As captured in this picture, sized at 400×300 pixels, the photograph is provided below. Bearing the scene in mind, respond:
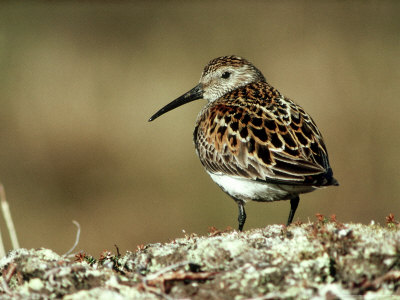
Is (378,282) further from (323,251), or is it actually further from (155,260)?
(155,260)

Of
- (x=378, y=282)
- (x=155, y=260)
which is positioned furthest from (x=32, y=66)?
(x=378, y=282)

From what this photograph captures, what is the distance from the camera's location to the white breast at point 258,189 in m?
6.74

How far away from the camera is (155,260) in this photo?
15.7 feet

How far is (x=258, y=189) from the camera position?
6.93 m

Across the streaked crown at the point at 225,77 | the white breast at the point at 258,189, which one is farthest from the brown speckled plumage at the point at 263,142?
the streaked crown at the point at 225,77

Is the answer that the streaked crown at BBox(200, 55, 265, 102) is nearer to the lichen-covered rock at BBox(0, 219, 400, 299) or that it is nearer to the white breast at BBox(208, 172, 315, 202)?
the white breast at BBox(208, 172, 315, 202)

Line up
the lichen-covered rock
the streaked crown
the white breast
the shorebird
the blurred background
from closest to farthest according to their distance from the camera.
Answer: the lichen-covered rock → the shorebird → the white breast → the streaked crown → the blurred background

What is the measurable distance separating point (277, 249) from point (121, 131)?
11.3m

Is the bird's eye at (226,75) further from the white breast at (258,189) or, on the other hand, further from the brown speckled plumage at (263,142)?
the white breast at (258,189)

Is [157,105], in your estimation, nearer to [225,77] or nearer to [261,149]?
[225,77]

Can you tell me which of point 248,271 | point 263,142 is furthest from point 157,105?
point 248,271

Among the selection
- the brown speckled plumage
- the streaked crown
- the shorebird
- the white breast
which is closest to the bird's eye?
the streaked crown

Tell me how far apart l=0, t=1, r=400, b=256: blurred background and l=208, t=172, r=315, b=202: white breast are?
245 inches

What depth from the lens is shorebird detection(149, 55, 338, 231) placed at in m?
6.60
